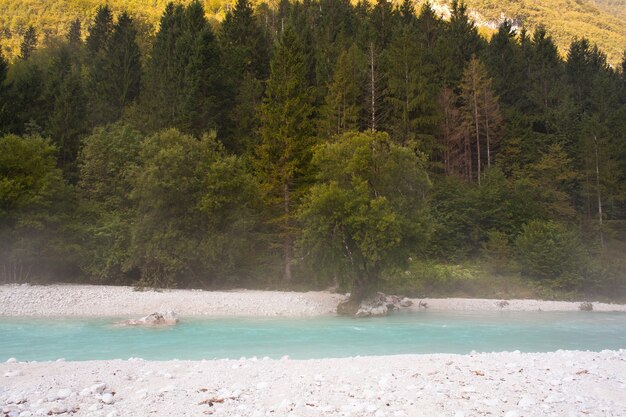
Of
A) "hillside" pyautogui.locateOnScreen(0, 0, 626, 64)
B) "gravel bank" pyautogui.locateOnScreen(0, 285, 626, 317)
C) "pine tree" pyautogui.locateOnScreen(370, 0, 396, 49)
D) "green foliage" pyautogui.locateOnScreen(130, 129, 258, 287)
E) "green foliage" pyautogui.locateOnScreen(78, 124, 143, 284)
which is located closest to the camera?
"gravel bank" pyautogui.locateOnScreen(0, 285, 626, 317)

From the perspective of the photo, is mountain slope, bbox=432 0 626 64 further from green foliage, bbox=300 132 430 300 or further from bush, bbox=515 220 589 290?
green foliage, bbox=300 132 430 300

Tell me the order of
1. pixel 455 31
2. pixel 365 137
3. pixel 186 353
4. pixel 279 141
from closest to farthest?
pixel 186 353, pixel 365 137, pixel 279 141, pixel 455 31

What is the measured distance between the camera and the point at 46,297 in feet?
75.2

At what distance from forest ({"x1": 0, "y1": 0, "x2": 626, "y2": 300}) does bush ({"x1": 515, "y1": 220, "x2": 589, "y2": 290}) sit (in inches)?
3.7

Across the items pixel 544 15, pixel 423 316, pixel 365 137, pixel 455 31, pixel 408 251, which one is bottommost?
pixel 423 316

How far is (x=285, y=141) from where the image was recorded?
32.2 m

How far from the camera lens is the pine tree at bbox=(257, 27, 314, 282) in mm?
31312

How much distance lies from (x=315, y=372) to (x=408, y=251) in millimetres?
15511

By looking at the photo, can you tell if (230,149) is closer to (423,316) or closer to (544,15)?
(423,316)

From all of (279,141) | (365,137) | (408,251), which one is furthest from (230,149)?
(408,251)

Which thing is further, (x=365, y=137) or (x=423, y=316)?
(x=365, y=137)

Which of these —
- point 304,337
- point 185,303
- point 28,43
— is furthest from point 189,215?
point 28,43

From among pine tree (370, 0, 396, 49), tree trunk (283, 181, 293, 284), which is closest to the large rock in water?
tree trunk (283, 181, 293, 284)

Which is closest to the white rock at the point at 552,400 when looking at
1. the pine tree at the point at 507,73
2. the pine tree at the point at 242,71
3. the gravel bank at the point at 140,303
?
the gravel bank at the point at 140,303
